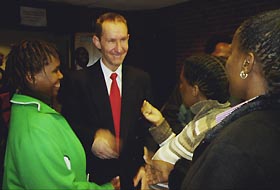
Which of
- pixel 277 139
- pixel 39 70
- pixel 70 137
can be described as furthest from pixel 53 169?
pixel 277 139

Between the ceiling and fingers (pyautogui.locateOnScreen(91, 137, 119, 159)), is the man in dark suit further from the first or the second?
the ceiling

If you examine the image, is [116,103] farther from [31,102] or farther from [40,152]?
[40,152]

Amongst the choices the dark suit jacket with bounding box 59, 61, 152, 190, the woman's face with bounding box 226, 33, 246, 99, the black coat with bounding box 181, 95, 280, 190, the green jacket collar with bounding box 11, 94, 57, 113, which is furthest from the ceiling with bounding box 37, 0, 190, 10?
the black coat with bounding box 181, 95, 280, 190

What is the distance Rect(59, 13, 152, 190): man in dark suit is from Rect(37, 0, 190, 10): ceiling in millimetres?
3613

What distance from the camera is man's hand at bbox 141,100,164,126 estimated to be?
6.24ft

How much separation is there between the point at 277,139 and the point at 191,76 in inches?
35.4

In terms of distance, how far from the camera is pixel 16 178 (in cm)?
147

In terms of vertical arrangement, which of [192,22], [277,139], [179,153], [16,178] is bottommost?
[16,178]

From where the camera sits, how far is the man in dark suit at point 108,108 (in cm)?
205

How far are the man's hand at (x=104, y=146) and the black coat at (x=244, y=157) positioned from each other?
951mm

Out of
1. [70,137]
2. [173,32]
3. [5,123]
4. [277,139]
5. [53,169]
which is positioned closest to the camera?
[277,139]

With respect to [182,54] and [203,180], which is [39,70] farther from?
[182,54]

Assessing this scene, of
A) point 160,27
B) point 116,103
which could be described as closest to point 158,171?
point 116,103

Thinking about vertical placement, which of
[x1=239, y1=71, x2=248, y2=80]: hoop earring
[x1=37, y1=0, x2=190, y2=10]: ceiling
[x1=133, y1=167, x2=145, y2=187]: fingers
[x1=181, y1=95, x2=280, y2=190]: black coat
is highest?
[x1=37, y1=0, x2=190, y2=10]: ceiling
